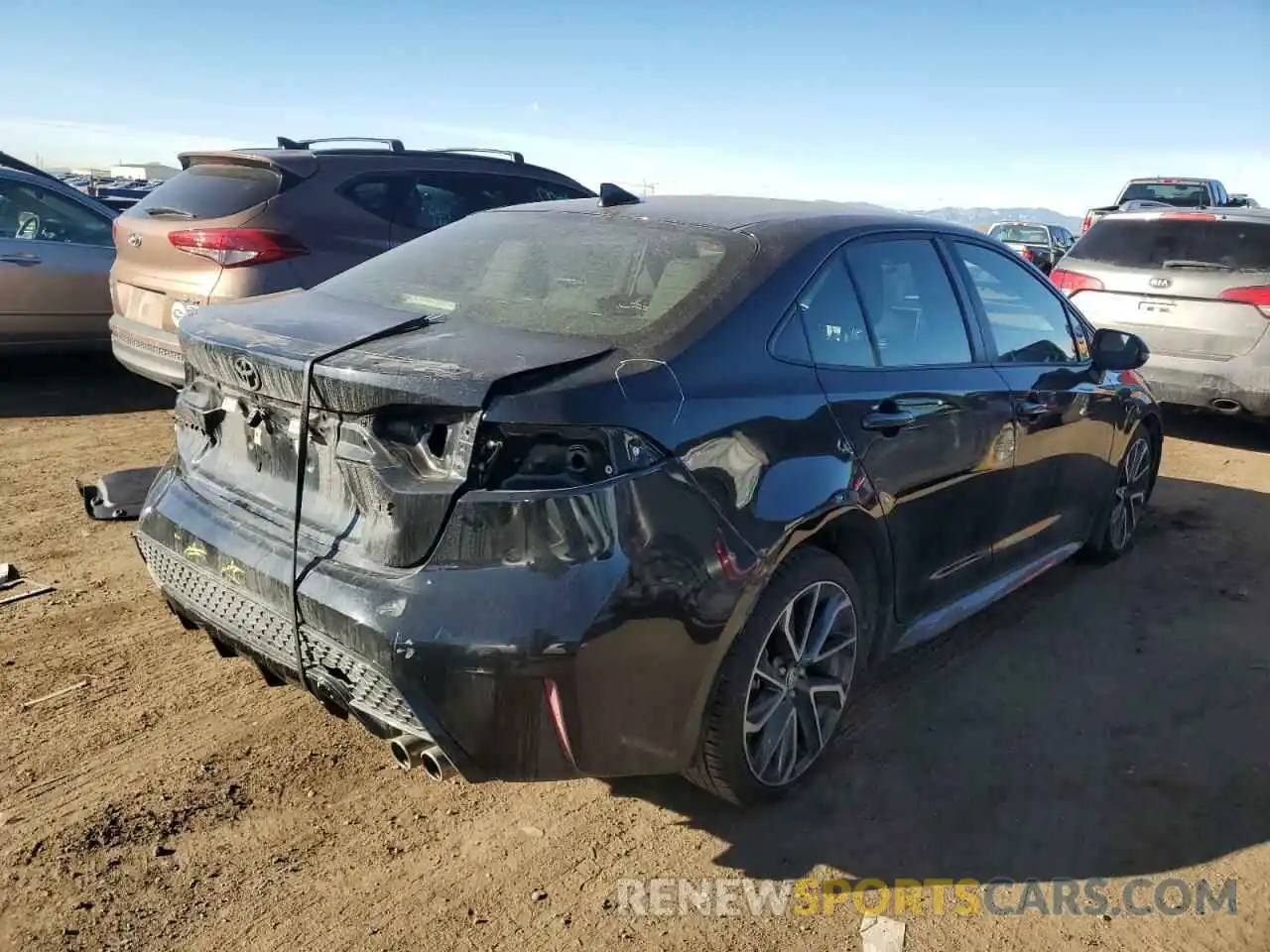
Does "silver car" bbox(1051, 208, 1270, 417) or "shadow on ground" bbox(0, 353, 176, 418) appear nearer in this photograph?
"silver car" bbox(1051, 208, 1270, 417)

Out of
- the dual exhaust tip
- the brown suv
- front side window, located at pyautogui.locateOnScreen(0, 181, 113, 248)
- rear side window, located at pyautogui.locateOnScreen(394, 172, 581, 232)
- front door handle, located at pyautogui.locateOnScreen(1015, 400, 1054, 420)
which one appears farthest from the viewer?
front side window, located at pyautogui.locateOnScreen(0, 181, 113, 248)

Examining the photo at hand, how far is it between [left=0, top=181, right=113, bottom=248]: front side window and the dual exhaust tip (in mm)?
6774

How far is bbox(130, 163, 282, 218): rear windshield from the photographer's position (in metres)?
6.01

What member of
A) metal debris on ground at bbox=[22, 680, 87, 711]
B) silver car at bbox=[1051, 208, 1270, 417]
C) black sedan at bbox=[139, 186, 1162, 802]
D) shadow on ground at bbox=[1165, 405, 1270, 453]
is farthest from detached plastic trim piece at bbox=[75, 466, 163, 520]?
shadow on ground at bbox=[1165, 405, 1270, 453]

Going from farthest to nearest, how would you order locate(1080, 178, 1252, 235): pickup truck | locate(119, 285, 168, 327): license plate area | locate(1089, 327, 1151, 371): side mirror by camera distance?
locate(1080, 178, 1252, 235): pickup truck, locate(119, 285, 168, 327): license plate area, locate(1089, 327, 1151, 371): side mirror

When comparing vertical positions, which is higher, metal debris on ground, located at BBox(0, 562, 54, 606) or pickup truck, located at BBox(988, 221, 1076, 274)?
pickup truck, located at BBox(988, 221, 1076, 274)

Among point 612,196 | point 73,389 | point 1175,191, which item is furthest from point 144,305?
point 1175,191

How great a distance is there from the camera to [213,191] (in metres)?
6.15

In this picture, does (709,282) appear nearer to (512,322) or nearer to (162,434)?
(512,322)

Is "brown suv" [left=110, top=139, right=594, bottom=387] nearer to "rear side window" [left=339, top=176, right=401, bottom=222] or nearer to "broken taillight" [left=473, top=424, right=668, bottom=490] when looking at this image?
"rear side window" [left=339, top=176, right=401, bottom=222]

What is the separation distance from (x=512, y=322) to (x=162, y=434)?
4717 millimetres

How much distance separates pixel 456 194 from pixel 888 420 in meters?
4.67

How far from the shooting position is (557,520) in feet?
7.45

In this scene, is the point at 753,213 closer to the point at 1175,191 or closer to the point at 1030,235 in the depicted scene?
the point at 1175,191
